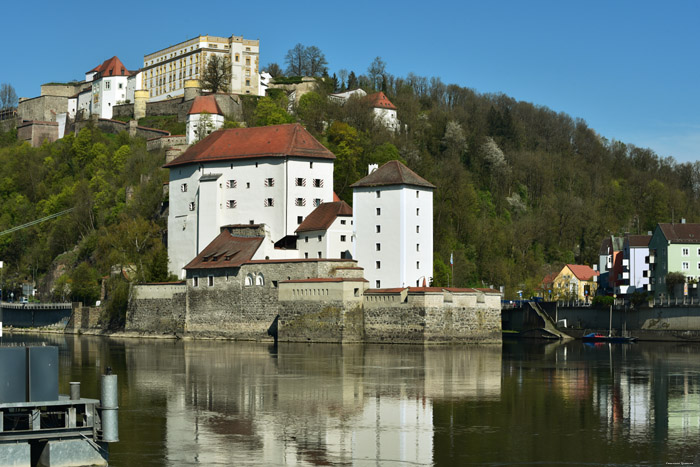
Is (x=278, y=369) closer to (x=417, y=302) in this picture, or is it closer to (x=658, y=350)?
(x=417, y=302)

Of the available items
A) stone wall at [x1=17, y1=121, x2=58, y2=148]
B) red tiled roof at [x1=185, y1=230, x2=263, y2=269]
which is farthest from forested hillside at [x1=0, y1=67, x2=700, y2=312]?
red tiled roof at [x1=185, y1=230, x2=263, y2=269]

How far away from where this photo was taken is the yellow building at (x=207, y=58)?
111 meters

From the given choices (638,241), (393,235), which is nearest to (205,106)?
(393,235)

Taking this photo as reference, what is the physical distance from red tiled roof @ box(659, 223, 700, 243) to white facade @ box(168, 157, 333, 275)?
24630 mm

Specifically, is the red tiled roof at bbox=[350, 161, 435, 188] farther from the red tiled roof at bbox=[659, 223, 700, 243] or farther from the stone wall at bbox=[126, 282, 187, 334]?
the red tiled roof at bbox=[659, 223, 700, 243]

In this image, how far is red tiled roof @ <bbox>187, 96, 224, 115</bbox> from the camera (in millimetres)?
96312

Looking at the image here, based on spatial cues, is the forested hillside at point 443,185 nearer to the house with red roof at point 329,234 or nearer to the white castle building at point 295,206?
the white castle building at point 295,206

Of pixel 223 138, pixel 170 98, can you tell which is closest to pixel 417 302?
pixel 223 138

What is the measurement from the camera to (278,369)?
43344 millimetres

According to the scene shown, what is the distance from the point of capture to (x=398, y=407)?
3102 cm

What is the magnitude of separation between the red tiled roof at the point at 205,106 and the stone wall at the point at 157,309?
26888mm

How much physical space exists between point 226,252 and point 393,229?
472 inches

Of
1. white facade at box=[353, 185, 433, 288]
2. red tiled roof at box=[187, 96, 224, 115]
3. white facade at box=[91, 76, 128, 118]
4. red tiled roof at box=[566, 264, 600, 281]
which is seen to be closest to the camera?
white facade at box=[353, 185, 433, 288]

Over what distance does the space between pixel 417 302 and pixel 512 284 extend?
31.5m
